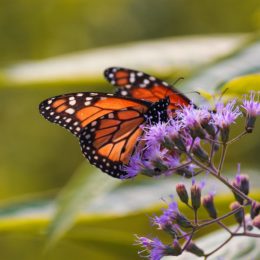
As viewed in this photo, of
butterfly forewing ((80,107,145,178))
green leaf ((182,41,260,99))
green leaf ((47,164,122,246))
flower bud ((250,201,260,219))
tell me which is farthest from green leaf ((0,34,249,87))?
flower bud ((250,201,260,219))

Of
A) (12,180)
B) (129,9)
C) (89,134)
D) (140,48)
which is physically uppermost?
(129,9)

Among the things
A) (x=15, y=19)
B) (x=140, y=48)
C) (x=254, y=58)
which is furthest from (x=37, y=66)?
(x=15, y=19)

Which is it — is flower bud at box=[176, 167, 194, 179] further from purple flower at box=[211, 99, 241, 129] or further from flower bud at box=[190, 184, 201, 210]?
purple flower at box=[211, 99, 241, 129]

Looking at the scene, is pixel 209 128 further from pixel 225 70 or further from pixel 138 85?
pixel 138 85

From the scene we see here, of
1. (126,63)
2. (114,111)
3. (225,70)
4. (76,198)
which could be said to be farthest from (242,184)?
(126,63)

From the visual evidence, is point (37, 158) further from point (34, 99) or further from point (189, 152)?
point (189, 152)

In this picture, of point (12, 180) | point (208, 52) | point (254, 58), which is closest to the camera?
point (254, 58)
